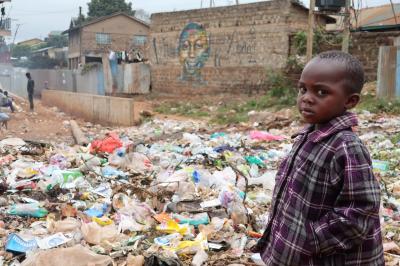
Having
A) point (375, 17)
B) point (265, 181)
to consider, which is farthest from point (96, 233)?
point (375, 17)

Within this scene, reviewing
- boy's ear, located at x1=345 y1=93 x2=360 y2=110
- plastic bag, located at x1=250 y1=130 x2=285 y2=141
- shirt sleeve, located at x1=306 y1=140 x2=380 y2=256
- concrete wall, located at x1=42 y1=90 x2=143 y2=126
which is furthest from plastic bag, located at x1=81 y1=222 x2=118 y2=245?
concrete wall, located at x1=42 y1=90 x2=143 y2=126

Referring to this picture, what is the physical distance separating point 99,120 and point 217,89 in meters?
4.40

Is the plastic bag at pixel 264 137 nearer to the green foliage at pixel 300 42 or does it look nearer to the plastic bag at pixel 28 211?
the plastic bag at pixel 28 211

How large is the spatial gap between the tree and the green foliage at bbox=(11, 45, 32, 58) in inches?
459

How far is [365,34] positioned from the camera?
12.9 metres

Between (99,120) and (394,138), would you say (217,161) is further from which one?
(99,120)

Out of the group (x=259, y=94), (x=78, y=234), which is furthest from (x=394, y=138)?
(x=259, y=94)

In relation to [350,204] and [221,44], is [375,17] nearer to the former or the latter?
[221,44]

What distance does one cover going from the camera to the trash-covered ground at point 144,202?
11.2ft

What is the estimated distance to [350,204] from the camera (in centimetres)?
146

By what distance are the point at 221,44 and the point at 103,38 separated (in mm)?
21930

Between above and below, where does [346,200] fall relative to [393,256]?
above

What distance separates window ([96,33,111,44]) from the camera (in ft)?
120

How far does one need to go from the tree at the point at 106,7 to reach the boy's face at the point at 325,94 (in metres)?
44.4
